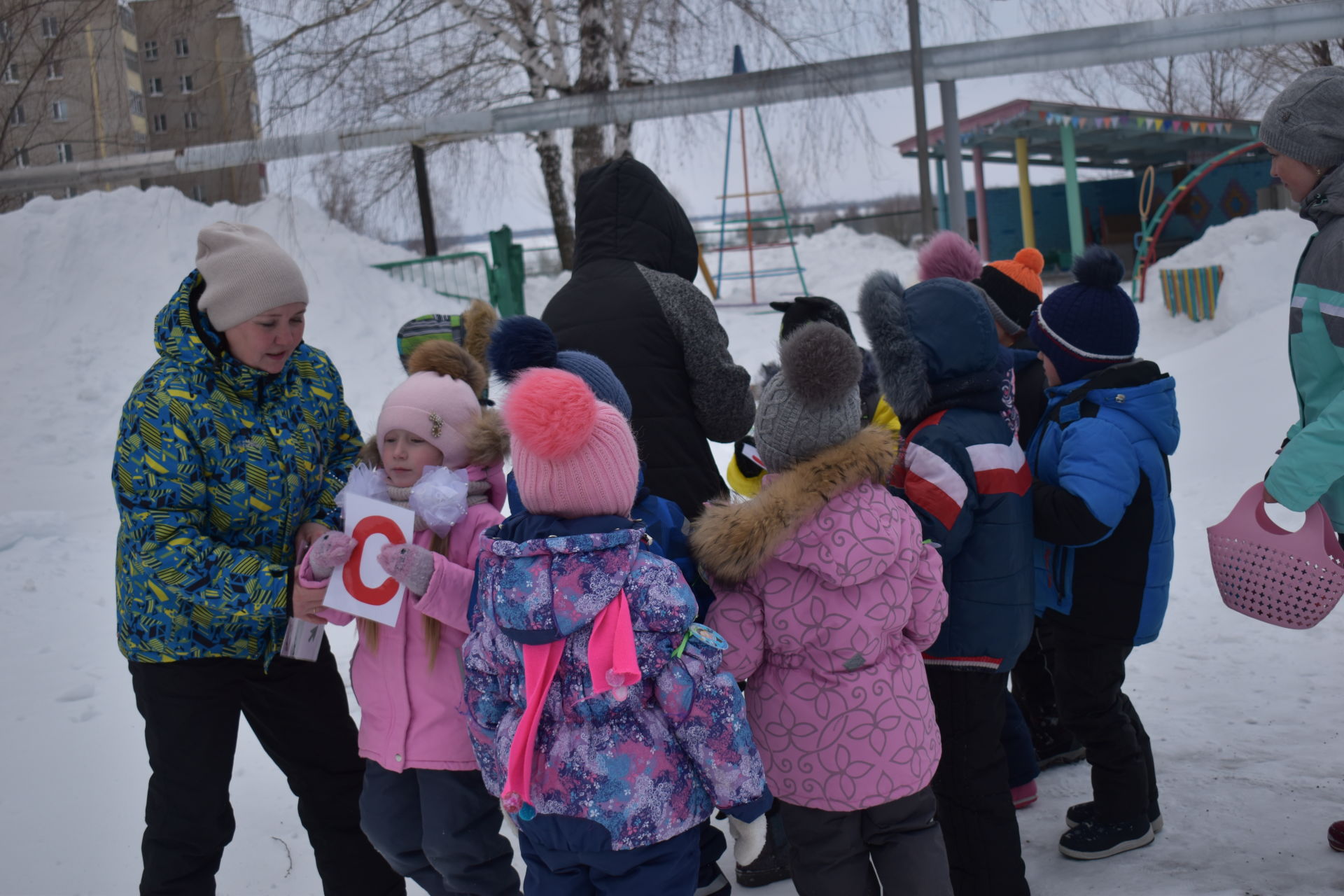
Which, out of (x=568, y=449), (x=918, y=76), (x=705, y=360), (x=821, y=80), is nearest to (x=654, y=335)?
(x=705, y=360)

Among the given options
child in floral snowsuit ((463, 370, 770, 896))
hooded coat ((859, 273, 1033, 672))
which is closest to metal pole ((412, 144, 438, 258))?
hooded coat ((859, 273, 1033, 672))

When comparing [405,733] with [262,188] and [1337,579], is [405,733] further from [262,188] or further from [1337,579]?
[262,188]

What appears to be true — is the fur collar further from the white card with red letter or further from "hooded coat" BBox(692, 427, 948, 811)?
the white card with red letter

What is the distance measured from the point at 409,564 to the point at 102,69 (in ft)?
31.4

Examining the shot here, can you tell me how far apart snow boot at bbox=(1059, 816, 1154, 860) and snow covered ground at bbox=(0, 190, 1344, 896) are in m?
0.03

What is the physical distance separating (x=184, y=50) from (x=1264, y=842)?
1345 cm

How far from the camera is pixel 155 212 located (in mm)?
11094

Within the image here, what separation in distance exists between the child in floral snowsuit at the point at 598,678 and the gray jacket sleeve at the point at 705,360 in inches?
32.9

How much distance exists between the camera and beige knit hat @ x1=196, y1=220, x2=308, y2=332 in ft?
7.77

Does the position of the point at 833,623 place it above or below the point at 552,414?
below

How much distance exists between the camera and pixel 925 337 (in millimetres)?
2525

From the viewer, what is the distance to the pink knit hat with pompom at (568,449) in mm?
1872

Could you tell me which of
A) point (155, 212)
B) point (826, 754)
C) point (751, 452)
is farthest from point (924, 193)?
point (155, 212)

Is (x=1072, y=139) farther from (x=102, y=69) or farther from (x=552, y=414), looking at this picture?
(x=552, y=414)
